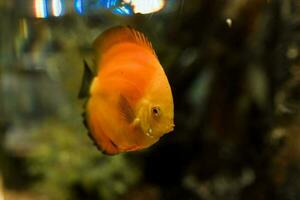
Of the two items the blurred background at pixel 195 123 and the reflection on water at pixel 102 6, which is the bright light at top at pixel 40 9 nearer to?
the reflection on water at pixel 102 6

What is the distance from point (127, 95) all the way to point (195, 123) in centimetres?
149

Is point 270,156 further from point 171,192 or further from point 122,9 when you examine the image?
point 122,9

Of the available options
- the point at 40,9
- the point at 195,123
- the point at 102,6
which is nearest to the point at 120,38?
the point at 102,6

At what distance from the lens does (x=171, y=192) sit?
79.7 inches

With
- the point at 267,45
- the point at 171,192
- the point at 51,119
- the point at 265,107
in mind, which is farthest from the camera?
the point at 51,119

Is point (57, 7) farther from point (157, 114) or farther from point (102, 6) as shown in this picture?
point (157, 114)

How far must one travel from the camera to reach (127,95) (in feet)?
2.02

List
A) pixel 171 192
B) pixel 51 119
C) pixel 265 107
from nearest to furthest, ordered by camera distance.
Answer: pixel 265 107 < pixel 171 192 < pixel 51 119

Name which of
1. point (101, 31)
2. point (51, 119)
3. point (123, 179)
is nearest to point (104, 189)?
point (123, 179)

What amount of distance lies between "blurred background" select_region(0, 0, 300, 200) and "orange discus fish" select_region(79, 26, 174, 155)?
0.45m

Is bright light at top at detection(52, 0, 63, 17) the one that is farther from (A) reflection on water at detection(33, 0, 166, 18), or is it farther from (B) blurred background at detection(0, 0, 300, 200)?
(B) blurred background at detection(0, 0, 300, 200)

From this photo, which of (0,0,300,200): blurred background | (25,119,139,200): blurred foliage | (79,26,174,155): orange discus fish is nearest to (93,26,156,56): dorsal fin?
(79,26,174,155): orange discus fish

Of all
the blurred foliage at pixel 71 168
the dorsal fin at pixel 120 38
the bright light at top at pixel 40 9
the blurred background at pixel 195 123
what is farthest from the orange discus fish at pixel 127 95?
the blurred foliage at pixel 71 168

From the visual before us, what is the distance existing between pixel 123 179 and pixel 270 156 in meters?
0.71
